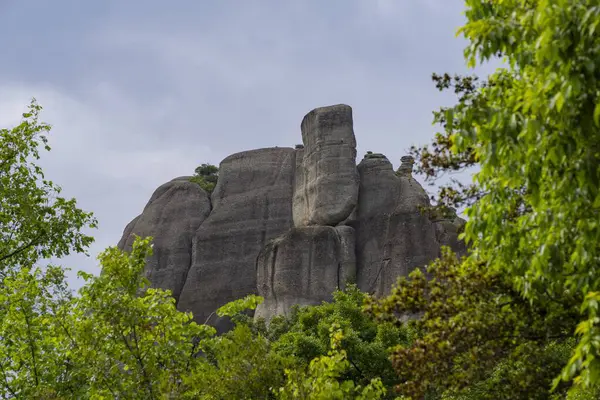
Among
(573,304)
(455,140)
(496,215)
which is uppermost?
(455,140)

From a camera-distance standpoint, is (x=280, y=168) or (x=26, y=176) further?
(x=280, y=168)

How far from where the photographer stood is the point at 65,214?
20281 mm

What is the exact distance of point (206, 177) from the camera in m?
58.8

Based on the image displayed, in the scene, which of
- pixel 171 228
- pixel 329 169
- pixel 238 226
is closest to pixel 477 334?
pixel 329 169

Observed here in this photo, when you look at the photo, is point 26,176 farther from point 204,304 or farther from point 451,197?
point 204,304

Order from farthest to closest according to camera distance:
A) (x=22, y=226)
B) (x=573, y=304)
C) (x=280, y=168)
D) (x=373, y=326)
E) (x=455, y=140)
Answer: (x=280, y=168)
(x=373, y=326)
(x=22, y=226)
(x=573, y=304)
(x=455, y=140)

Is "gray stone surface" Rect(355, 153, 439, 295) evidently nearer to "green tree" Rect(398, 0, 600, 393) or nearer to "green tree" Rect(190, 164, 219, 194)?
"green tree" Rect(190, 164, 219, 194)

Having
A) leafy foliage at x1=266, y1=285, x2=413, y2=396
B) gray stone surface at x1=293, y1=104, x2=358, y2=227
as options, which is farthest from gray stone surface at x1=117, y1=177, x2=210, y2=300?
leafy foliage at x1=266, y1=285, x2=413, y2=396

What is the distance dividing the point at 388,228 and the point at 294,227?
5.03m

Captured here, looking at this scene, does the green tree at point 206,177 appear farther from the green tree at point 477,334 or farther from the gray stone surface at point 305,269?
the green tree at point 477,334

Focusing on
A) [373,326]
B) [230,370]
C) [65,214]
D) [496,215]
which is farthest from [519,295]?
[373,326]

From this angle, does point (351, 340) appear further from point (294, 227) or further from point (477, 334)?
point (294, 227)

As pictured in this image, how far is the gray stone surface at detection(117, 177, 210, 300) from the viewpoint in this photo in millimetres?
50281

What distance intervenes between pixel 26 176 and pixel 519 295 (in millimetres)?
12651
